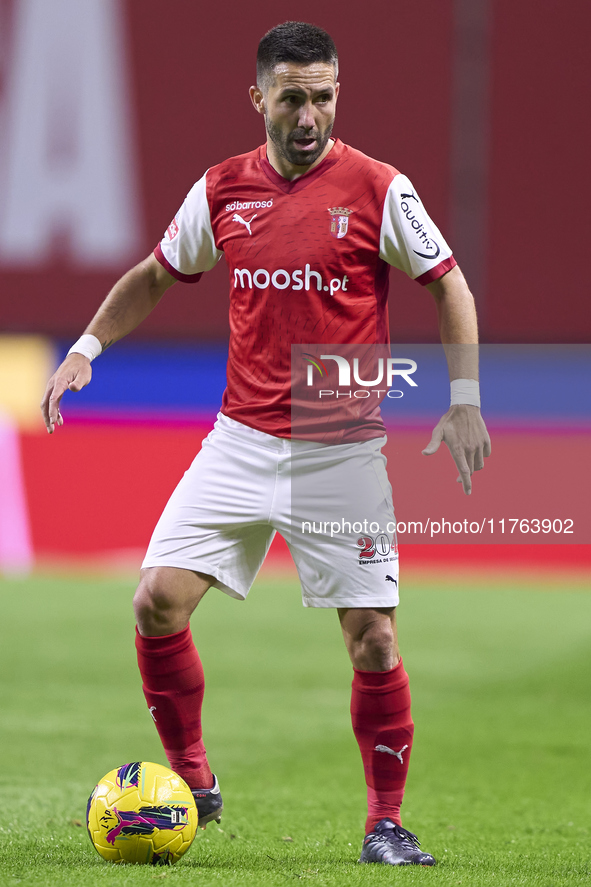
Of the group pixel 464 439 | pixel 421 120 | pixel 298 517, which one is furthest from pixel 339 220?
pixel 421 120

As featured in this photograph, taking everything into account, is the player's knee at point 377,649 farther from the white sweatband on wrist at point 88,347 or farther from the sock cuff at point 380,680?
the white sweatband on wrist at point 88,347

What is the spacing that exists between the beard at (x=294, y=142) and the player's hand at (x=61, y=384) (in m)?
0.81

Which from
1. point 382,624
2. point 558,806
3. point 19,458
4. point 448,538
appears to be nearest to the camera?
point 382,624

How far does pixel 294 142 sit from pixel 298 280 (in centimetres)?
38

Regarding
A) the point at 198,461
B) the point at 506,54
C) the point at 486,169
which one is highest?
the point at 506,54

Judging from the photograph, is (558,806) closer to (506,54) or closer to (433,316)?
→ (433,316)

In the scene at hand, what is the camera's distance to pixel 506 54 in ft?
36.2

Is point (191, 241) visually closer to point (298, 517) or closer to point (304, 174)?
point (304, 174)

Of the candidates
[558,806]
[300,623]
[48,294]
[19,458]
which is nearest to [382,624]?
[558,806]

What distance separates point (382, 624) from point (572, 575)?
675 centimetres

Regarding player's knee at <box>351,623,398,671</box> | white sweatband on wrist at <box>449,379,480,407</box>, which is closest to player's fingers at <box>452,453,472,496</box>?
white sweatband on wrist at <box>449,379,480,407</box>

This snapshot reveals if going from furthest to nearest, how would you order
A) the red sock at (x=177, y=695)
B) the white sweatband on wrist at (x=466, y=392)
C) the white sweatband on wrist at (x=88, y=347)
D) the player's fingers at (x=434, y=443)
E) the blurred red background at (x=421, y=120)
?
the blurred red background at (x=421, y=120)
the white sweatband on wrist at (x=88, y=347)
the red sock at (x=177, y=695)
the white sweatband on wrist at (x=466, y=392)
the player's fingers at (x=434, y=443)

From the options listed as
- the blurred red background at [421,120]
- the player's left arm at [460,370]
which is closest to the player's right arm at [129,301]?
the player's left arm at [460,370]

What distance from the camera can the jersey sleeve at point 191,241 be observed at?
369cm
